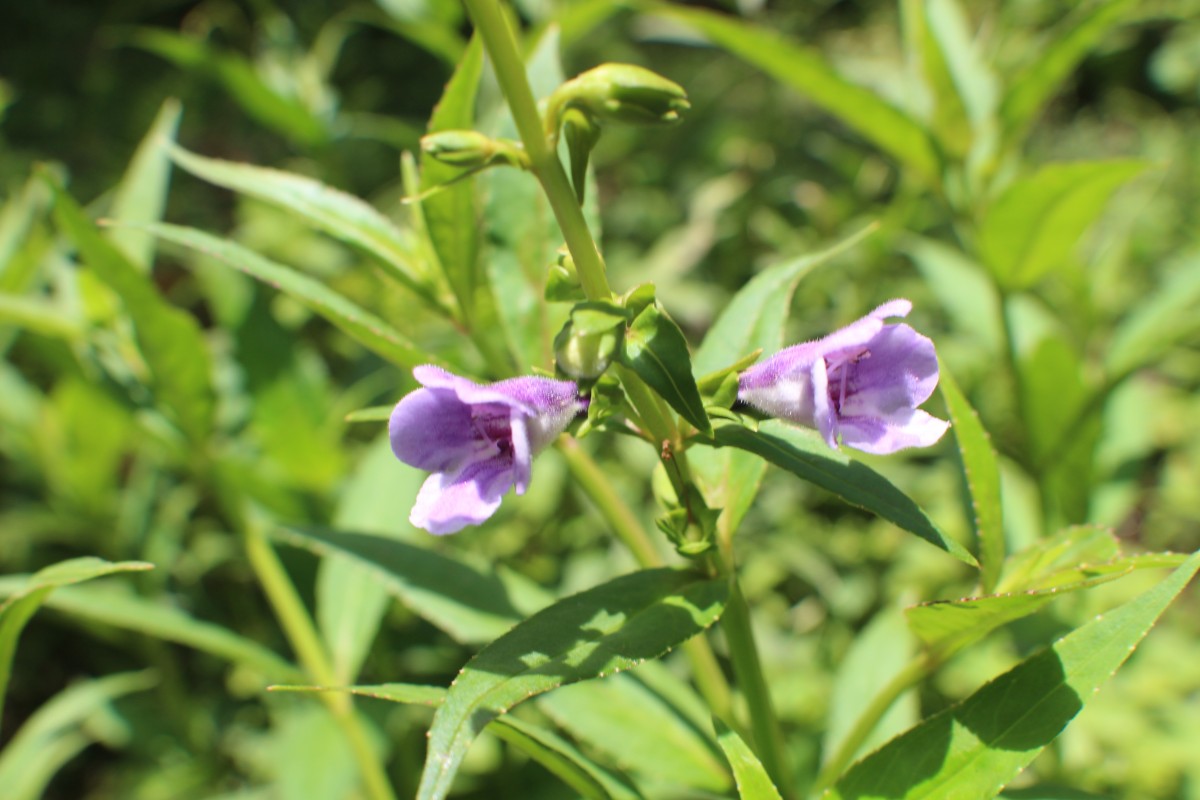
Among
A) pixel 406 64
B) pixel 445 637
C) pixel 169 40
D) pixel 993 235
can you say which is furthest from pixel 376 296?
pixel 406 64

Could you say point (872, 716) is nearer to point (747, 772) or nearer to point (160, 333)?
point (747, 772)

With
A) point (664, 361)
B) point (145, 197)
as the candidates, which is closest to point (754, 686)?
point (664, 361)

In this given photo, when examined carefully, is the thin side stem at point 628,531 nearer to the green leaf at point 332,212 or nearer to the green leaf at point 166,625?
the green leaf at point 332,212

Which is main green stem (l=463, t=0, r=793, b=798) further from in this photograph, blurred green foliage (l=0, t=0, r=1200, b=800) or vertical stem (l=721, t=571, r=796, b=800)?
blurred green foliage (l=0, t=0, r=1200, b=800)

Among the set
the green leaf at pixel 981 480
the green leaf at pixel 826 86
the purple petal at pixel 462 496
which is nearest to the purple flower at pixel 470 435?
the purple petal at pixel 462 496

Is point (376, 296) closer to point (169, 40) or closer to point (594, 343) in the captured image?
point (169, 40)
